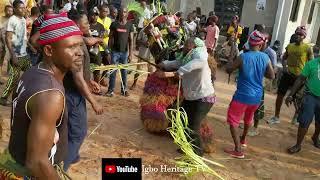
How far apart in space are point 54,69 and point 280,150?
4827 millimetres

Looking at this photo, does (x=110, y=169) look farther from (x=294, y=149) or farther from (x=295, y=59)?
(x=295, y=59)

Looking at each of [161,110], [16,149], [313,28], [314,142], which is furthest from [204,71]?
Answer: [313,28]

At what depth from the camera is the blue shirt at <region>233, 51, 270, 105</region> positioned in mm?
5238

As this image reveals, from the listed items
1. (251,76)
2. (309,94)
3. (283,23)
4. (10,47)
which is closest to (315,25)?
(283,23)

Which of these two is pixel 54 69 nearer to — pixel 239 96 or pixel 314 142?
pixel 239 96

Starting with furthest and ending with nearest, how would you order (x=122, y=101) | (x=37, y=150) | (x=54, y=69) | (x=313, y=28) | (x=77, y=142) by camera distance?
(x=313, y=28) → (x=122, y=101) → (x=77, y=142) → (x=54, y=69) → (x=37, y=150)

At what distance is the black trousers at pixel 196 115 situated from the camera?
515 cm

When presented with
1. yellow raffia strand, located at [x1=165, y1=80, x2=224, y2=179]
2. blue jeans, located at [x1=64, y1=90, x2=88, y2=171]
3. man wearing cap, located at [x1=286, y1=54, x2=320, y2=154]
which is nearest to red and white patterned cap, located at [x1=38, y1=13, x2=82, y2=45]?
blue jeans, located at [x1=64, y1=90, x2=88, y2=171]

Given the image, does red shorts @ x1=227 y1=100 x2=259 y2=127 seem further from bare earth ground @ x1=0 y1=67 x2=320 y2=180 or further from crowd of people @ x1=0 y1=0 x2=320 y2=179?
bare earth ground @ x1=0 y1=67 x2=320 y2=180

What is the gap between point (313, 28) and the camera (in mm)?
18391

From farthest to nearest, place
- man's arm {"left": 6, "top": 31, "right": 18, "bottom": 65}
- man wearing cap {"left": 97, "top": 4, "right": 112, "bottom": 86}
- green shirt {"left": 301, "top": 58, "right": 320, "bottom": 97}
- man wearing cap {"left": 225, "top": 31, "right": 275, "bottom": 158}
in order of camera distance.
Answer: man wearing cap {"left": 97, "top": 4, "right": 112, "bottom": 86} → man's arm {"left": 6, "top": 31, "right": 18, "bottom": 65} → green shirt {"left": 301, "top": 58, "right": 320, "bottom": 97} → man wearing cap {"left": 225, "top": 31, "right": 275, "bottom": 158}

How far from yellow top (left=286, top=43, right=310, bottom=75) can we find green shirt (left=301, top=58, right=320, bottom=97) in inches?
45.3

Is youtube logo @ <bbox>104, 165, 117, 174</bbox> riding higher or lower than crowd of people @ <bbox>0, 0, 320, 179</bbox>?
lower

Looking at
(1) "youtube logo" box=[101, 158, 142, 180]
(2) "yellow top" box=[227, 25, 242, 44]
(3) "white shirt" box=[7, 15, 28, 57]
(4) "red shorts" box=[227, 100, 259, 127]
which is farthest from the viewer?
(2) "yellow top" box=[227, 25, 242, 44]
